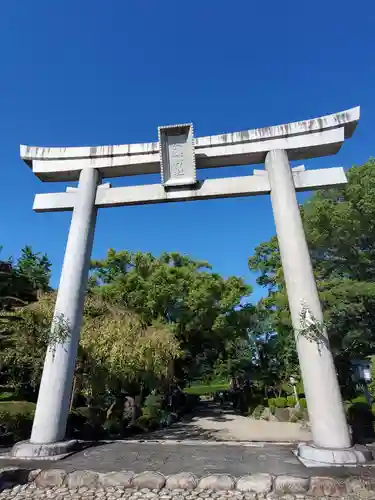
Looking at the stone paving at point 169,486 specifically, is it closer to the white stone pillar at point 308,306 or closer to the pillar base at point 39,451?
the pillar base at point 39,451

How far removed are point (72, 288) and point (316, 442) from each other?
4.69m

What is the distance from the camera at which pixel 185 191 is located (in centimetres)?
656

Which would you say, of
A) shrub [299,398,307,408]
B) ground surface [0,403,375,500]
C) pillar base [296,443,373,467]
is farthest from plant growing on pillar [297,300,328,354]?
shrub [299,398,307,408]

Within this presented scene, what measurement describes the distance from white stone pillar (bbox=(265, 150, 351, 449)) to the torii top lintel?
1.24 feet

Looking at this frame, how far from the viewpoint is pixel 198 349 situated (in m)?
19.2

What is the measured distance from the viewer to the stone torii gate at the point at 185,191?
5.07 meters

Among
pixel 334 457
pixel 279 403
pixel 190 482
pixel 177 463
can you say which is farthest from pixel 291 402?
pixel 190 482

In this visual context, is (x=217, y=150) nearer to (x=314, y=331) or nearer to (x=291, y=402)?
(x=314, y=331)

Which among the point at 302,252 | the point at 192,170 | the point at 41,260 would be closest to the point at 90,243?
the point at 192,170

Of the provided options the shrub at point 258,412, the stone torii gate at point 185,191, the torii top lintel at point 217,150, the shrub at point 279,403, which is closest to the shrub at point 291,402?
the shrub at point 279,403

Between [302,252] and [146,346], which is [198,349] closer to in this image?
[146,346]

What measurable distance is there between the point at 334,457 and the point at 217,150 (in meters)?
5.60

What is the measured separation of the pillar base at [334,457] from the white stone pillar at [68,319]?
150 inches

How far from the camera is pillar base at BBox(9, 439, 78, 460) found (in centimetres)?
481
